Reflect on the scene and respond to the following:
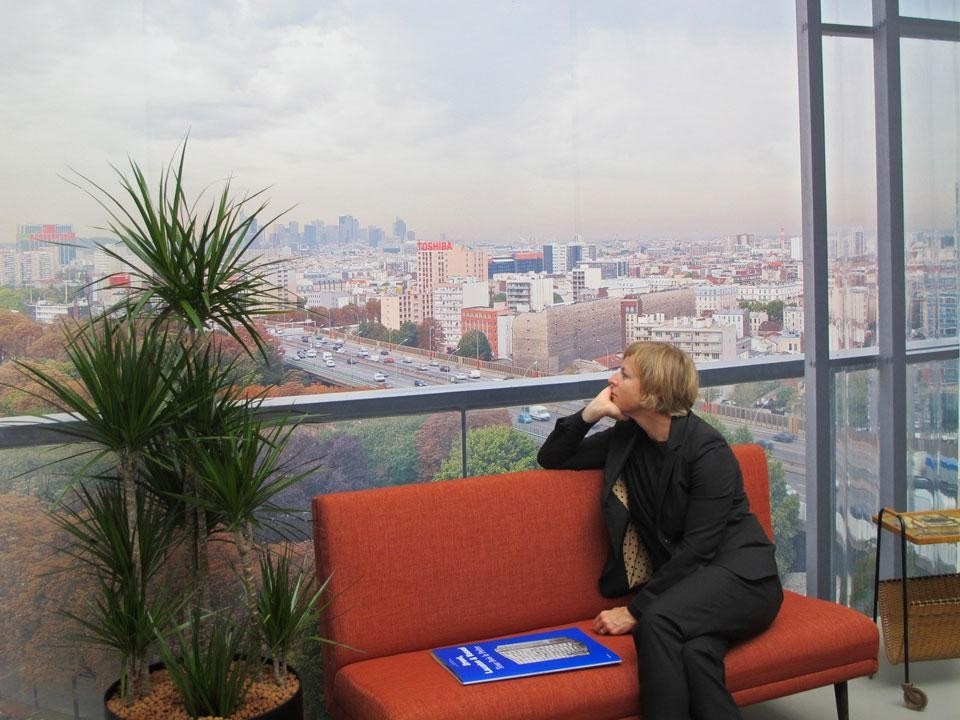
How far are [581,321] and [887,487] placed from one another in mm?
1473

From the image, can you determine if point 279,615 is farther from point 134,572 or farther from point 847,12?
point 847,12

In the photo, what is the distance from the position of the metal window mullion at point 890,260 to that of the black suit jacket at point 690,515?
1.31 m

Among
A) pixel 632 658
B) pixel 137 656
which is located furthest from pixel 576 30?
pixel 137 656

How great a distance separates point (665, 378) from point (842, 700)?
116 cm

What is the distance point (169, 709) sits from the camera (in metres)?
2.82

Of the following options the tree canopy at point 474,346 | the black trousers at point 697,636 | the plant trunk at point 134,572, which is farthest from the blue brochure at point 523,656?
the tree canopy at point 474,346

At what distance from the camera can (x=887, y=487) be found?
14.5 ft

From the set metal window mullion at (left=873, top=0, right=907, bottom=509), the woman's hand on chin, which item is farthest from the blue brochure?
metal window mullion at (left=873, top=0, right=907, bottom=509)

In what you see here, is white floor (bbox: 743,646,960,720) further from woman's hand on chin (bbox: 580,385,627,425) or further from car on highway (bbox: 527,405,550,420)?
car on highway (bbox: 527,405,550,420)

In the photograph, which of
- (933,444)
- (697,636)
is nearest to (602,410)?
(697,636)

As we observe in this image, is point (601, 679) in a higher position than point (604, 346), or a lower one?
lower

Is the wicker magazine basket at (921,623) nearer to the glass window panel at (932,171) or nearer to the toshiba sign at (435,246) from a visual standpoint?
the glass window panel at (932,171)

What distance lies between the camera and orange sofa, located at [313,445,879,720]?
2932mm

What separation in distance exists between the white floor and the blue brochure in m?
0.89
